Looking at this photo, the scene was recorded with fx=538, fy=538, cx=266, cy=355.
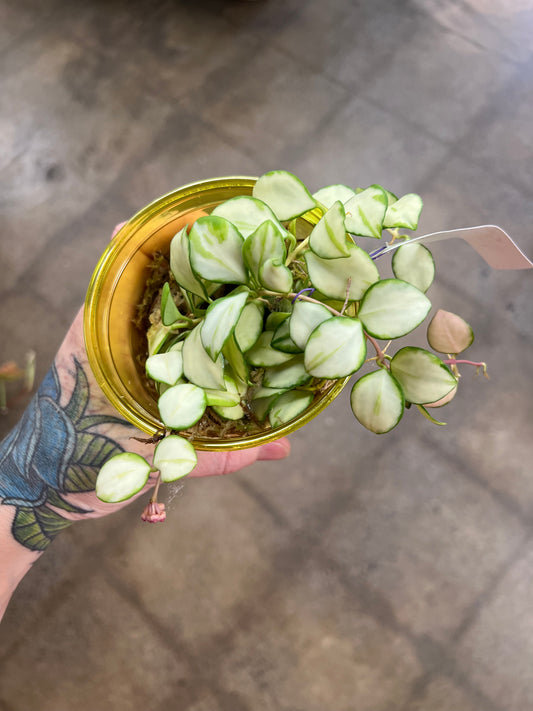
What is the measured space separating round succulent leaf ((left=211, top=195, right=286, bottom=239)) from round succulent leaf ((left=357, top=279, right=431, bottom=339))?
58 mm

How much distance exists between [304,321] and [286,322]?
0.02 meters

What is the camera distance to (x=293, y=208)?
0.27m

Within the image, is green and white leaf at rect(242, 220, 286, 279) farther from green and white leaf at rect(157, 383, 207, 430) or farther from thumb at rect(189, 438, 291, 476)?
thumb at rect(189, 438, 291, 476)

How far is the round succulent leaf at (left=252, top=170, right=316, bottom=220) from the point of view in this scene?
10.5 inches

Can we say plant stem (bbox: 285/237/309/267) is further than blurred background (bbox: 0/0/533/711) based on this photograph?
No

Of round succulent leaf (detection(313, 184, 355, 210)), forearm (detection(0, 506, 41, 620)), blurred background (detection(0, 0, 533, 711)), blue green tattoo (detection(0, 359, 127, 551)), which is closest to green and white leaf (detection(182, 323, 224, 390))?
round succulent leaf (detection(313, 184, 355, 210))

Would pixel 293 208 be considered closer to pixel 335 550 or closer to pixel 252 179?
pixel 252 179

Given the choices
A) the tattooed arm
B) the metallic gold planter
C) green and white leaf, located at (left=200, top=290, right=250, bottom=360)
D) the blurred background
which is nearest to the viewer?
green and white leaf, located at (left=200, top=290, right=250, bottom=360)

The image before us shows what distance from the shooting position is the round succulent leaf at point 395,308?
0.25m

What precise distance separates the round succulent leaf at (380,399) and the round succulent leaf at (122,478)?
0.11 meters

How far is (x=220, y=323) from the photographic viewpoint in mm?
236

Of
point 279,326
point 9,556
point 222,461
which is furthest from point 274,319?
point 9,556

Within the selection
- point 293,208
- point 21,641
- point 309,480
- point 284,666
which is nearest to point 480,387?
point 309,480

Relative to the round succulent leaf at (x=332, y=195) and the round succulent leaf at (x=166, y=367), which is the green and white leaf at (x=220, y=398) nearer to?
the round succulent leaf at (x=166, y=367)
